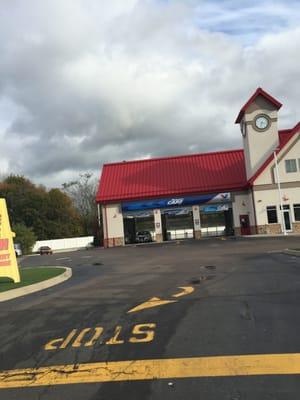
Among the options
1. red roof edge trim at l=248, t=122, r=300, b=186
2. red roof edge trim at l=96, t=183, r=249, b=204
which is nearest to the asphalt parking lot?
red roof edge trim at l=248, t=122, r=300, b=186

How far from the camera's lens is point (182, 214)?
170 ft

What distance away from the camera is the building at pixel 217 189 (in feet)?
153

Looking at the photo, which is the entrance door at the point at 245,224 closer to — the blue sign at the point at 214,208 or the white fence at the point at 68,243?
the blue sign at the point at 214,208

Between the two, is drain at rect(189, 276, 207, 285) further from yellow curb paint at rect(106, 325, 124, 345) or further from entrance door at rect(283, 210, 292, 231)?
entrance door at rect(283, 210, 292, 231)

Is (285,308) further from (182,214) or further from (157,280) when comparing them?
(182,214)

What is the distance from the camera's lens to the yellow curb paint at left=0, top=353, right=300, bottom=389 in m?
6.07

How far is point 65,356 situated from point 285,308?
434 cm

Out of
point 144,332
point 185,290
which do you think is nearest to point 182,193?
point 185,290

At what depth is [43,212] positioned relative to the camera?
2869 inches

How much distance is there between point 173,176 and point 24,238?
19594 mm

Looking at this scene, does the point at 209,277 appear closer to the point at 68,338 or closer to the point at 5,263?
the point at 5,263

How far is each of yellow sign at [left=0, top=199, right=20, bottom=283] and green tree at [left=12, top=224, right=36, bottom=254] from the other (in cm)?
4263

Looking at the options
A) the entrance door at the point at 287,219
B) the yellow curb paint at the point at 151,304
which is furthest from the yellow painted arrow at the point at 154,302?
the entrance door at the point at 287,219

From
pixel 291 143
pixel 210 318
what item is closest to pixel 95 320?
pixel 210 318
